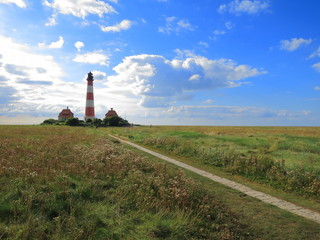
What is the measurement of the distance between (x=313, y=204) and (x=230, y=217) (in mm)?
4617

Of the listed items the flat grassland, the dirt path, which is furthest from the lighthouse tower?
the dirt path

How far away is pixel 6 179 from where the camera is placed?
789 centimetres

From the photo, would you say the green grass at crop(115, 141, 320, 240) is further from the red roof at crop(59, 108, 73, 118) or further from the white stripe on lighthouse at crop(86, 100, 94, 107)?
the red roof at crop(59, 108, 73, 118)

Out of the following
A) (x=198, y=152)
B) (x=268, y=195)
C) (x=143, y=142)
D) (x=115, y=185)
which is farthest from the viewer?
(x=143, y=142)

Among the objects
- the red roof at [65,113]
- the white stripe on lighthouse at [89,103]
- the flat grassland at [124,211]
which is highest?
the white stripe on lighthouse at [89,103]

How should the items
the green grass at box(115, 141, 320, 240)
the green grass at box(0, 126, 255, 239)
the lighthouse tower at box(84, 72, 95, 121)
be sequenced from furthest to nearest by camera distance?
the lighthouse tower at box(84, 72, 95, 121) → the green grass at box(115, 141, 320, 240) → the green grass at box(0, 126, 255, 239)

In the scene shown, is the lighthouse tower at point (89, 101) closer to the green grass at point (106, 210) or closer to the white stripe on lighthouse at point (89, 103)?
the white stripe on lighthouse at point (89, 103)

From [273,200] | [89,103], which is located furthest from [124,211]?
[89,103]

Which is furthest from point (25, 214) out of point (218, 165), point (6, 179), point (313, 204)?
point (218, 165)

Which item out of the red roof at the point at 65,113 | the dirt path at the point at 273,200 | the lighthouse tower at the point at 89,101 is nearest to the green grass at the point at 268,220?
the dirt path at the point at 273,200

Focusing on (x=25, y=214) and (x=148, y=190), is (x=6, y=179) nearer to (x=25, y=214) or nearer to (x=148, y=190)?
(x=25, y=214)

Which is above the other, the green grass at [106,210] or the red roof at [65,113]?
the red roof at [65,113]

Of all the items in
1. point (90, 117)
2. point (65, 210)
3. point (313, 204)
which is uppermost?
point (90, 117)

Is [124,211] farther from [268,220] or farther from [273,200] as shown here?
[273,200]
